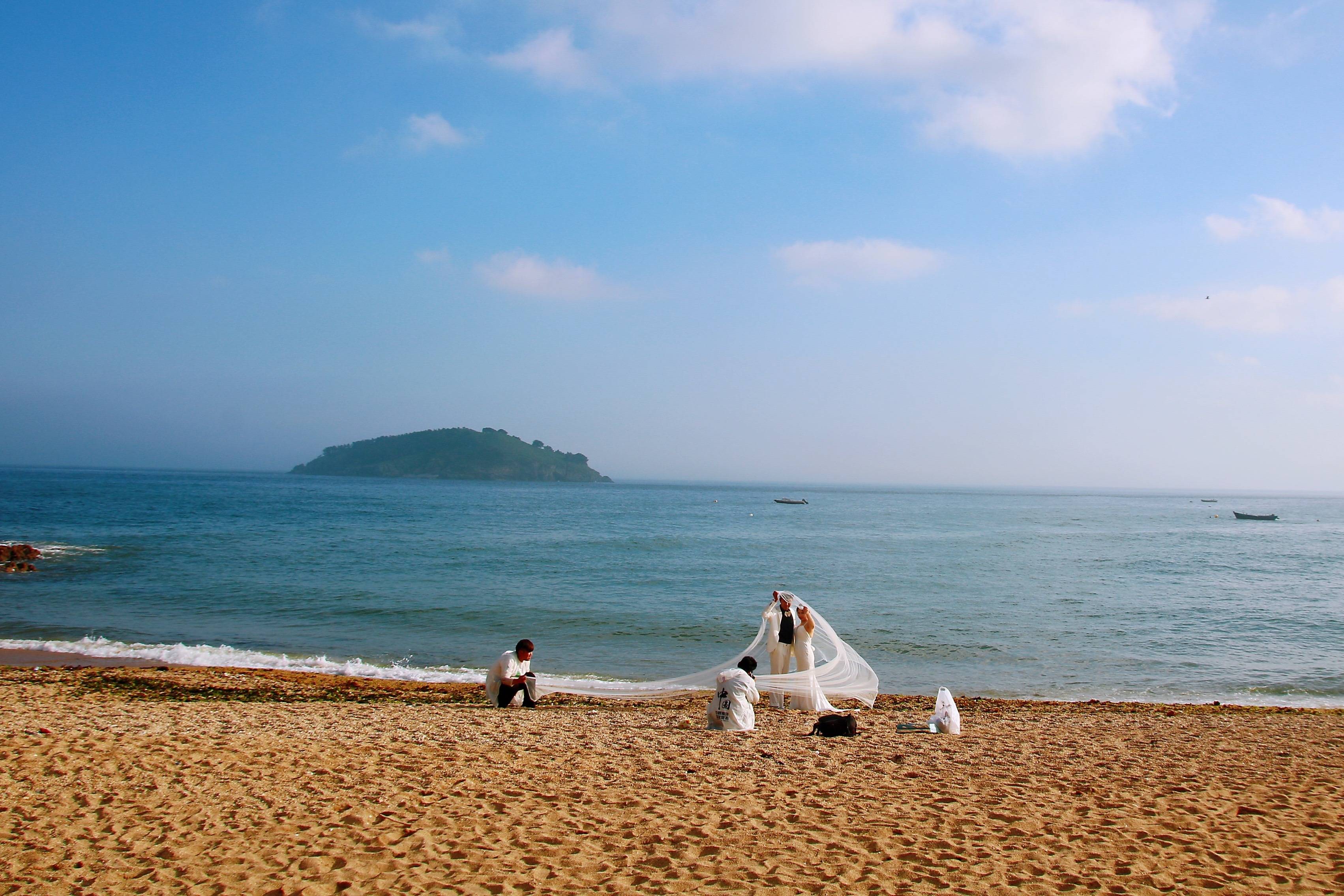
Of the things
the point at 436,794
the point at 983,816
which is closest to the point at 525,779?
the point at 436,794

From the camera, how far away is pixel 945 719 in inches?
388

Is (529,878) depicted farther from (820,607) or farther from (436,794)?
(820,607)

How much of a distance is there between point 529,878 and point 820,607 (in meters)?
21.6

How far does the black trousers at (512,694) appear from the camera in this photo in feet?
37.3

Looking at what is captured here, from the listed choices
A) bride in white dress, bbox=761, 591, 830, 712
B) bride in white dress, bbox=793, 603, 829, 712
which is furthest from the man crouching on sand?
bride in white dress, bbox=793, 603, 829, 712

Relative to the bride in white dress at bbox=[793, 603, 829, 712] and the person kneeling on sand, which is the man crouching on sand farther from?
the person kneeling on sand

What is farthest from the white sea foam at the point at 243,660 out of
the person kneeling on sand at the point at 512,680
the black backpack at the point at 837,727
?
the black backpack at the point at 837,727

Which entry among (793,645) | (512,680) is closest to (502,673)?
(512,680)

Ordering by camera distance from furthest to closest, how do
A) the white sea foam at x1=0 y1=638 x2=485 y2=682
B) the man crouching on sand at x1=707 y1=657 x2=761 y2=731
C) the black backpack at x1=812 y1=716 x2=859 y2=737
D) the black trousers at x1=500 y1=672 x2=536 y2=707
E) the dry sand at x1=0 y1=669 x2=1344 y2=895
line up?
the white sea foam at x1=0 y1=638 x2=485 y2=682 → the black trousers at x1=500 y1=672 x2=536 y2=707 → the man crouching on sand at x1=707 y1=657 x2=761 y2=731 → the black backpack at x1=812 y1=716 x2=859 y2=737 → the dry sand at x1=0 y1=669 x2=1344 y2=895

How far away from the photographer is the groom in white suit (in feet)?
38.7

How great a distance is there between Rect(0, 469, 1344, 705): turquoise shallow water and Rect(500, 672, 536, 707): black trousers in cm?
494

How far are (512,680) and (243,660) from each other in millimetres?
8724

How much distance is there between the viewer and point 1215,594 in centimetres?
2938

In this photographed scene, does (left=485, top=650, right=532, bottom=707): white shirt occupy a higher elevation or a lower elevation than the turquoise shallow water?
higher
